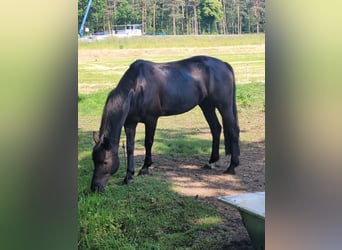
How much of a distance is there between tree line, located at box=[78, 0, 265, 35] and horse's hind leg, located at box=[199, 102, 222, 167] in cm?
48

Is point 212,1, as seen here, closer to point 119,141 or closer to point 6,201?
point 119,141

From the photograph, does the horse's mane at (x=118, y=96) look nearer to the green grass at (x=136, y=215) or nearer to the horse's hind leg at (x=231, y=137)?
the green grass at (x=136, y=215)

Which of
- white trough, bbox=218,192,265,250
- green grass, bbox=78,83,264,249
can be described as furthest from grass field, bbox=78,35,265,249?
white trough, bbox=218,192,265,250

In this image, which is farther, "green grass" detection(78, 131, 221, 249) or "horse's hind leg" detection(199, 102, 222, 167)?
"horse's hind leg" detection(199, 102, 222, 167)

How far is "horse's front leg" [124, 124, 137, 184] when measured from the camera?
3223 millimetres

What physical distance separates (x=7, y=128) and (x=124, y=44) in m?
0.88

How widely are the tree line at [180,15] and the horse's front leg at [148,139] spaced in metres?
0.58

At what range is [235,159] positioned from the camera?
11.0ft

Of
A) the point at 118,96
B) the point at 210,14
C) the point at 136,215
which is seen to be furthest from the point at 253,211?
the point at 210,14

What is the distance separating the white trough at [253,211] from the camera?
3.20 m

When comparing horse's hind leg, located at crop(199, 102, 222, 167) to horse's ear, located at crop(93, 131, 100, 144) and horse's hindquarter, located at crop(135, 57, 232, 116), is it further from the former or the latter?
horse's ear, located at crop(93, 131, 100, 144)

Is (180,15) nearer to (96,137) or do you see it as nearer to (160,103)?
(160,103)

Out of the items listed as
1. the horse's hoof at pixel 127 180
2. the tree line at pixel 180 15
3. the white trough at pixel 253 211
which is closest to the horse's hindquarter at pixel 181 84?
the tree line at pixel 180 15

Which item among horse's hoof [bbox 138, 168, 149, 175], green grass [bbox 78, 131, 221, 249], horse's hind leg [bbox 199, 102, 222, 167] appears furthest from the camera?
horse's hind leg [bbox 199, 102, 222, 167]
